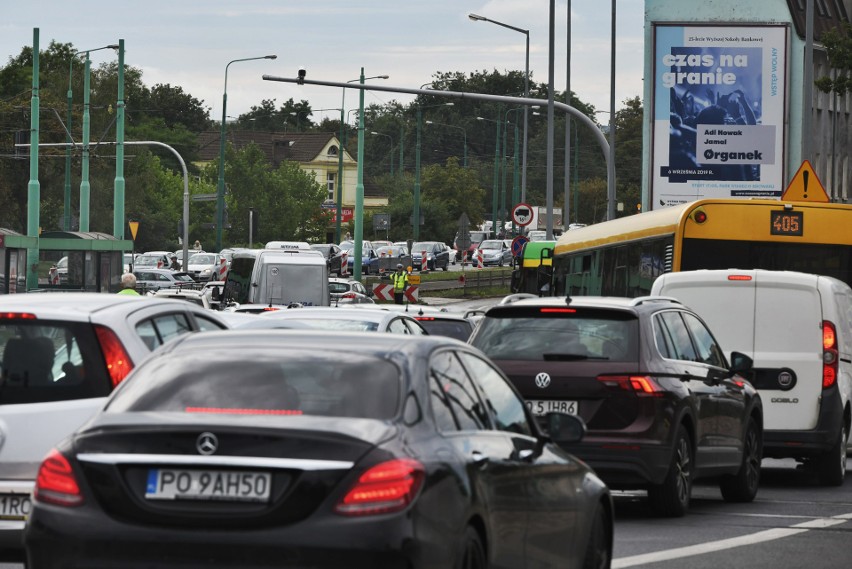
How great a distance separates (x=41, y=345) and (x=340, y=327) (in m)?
7.57

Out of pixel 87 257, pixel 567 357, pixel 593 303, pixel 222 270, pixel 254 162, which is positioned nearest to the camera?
pixel 567 357

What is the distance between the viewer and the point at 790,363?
647 inches

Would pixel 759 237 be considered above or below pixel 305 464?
A: above

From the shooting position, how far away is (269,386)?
22.2 feet

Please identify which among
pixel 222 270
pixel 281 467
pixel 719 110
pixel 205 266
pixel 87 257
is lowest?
pixel 281 467

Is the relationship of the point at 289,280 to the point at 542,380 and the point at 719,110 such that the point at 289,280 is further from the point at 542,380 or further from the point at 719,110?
the point at 542,380

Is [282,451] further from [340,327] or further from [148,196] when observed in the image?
[148,196]

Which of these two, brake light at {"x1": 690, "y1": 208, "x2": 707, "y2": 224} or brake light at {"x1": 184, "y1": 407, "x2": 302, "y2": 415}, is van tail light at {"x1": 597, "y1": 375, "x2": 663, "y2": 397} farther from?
brake light at {"x1": 690, "y1": 208, "x2": 707, "y2": 224}

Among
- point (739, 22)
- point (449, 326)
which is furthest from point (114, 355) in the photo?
point (739, 22)

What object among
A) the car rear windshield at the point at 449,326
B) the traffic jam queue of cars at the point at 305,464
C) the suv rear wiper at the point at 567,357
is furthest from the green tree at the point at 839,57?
the traffic jam queue of cars at the point at 305,464

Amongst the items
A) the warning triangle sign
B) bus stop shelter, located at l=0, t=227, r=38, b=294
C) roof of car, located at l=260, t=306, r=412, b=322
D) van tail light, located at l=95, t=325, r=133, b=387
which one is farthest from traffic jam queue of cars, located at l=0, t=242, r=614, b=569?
bus stop shelter, located at l=0, t=227, r=38, b=294

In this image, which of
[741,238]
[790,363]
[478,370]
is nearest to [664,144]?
[741,238]

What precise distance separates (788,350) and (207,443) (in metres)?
10.9

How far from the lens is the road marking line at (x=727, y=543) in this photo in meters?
10.6
